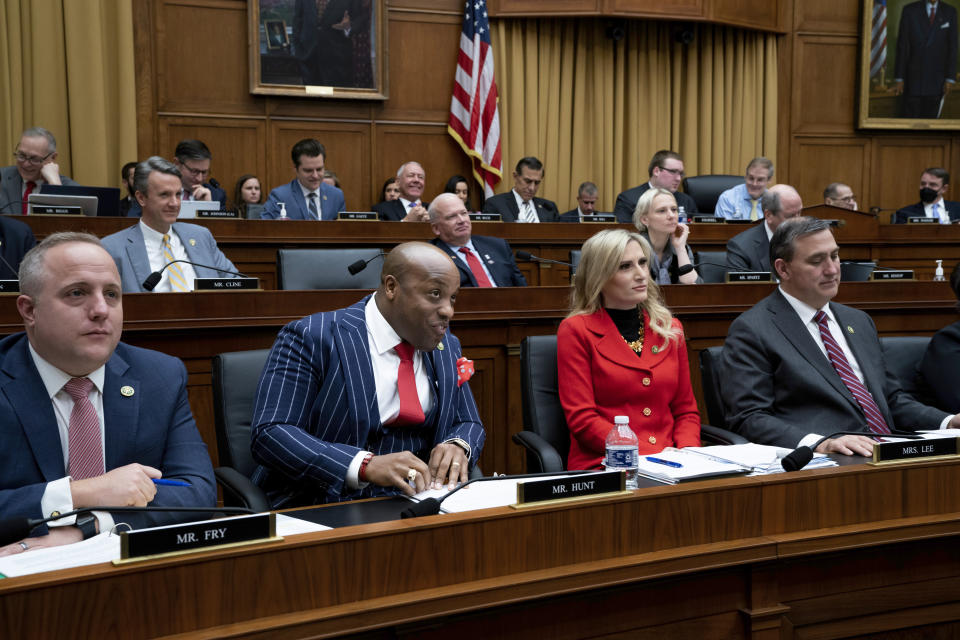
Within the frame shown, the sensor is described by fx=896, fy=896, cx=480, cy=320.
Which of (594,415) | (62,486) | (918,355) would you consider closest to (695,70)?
(918,355)

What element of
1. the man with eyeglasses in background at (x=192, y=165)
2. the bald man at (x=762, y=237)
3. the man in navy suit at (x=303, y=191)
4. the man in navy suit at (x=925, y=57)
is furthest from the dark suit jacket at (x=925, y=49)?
the man with eyeglasses in background at (x=192, y=165)

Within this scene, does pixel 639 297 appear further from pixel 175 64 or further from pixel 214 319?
pixel 175 64

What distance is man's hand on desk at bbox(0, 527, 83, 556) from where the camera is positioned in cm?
149

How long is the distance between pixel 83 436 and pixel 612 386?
4.94 ft

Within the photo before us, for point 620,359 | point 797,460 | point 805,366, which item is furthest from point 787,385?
point 797,460

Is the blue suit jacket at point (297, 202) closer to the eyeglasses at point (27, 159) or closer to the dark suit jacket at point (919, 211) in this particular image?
the eyeglasses at point (27, 159)

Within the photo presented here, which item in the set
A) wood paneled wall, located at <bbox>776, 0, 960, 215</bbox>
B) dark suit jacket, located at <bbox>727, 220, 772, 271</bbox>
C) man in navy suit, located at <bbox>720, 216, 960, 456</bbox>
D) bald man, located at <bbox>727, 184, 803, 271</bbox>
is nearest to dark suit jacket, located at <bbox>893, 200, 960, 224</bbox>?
wood paneled wall, located at <bbox>776, 0, 960, 215</bbox>

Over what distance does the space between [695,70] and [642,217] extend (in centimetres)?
482

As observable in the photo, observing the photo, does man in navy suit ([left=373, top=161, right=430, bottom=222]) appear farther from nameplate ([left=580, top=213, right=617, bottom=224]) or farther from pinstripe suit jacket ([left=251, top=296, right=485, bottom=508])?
pinstripe suit jacket ([left=251, top=296, right=485, bottom=508])

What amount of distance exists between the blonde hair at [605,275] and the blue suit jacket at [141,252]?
1913mm

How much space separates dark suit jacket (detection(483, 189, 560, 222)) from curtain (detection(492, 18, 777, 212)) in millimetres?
1094

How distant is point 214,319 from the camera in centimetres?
327

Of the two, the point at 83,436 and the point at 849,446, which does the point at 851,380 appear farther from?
the point at 83,436

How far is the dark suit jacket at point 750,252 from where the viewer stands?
16.0ft
